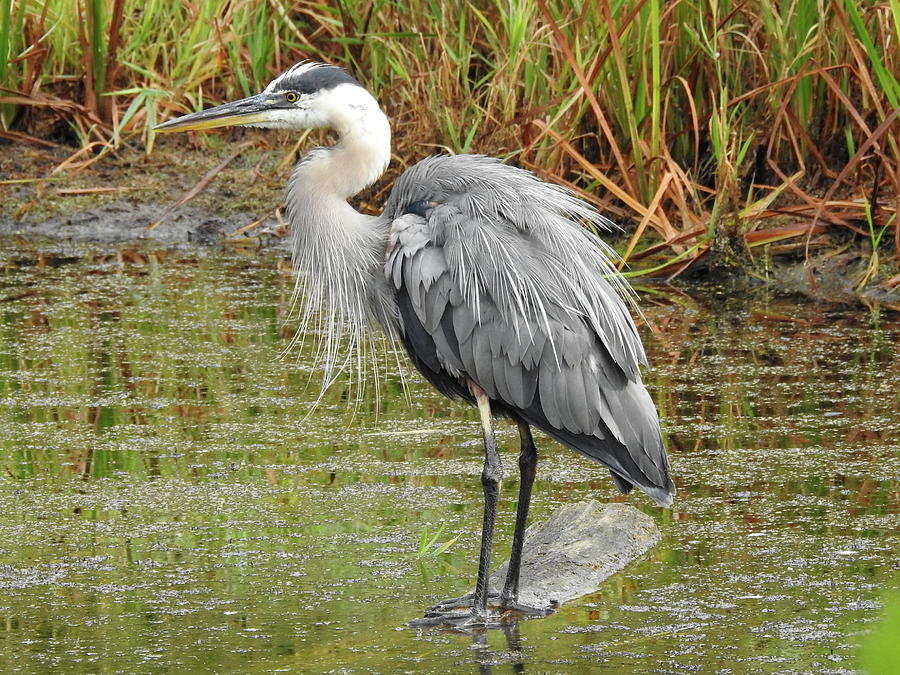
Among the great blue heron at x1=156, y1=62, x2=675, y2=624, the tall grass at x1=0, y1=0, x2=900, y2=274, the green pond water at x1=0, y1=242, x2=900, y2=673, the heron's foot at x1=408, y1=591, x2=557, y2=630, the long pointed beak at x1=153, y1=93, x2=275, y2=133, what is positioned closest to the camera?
the green pond water at x1=0, y1=242, x2=900, y2=673

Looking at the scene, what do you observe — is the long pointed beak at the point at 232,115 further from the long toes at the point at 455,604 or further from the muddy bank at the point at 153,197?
the muddy bank at the point at 153,197

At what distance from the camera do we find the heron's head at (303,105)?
4.40 m

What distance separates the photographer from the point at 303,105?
4.49m

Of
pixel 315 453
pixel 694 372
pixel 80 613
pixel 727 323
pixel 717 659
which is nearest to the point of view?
pixel 717 659

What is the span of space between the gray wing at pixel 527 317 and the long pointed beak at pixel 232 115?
78cm

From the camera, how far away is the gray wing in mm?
3943

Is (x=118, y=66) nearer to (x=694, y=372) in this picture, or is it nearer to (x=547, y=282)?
(x=694, y=372)

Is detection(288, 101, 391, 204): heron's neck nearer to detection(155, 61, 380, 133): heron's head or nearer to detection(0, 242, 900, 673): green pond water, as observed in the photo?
detection(155, 61, 380, 133): heron's head

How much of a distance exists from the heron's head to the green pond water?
3.92ft

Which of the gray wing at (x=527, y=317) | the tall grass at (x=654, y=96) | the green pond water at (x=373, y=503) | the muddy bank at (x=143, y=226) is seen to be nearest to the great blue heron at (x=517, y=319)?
the gray wing at (x=527, y=317)

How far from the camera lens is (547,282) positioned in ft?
13.1

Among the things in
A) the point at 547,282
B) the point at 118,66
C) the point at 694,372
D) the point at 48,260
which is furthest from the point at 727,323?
the point at 118,66

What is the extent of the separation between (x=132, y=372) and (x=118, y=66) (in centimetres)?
400

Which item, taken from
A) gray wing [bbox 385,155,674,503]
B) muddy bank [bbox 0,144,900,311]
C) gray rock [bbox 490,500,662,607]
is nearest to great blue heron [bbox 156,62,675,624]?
gray wing [bbox 385,155,674,503]
